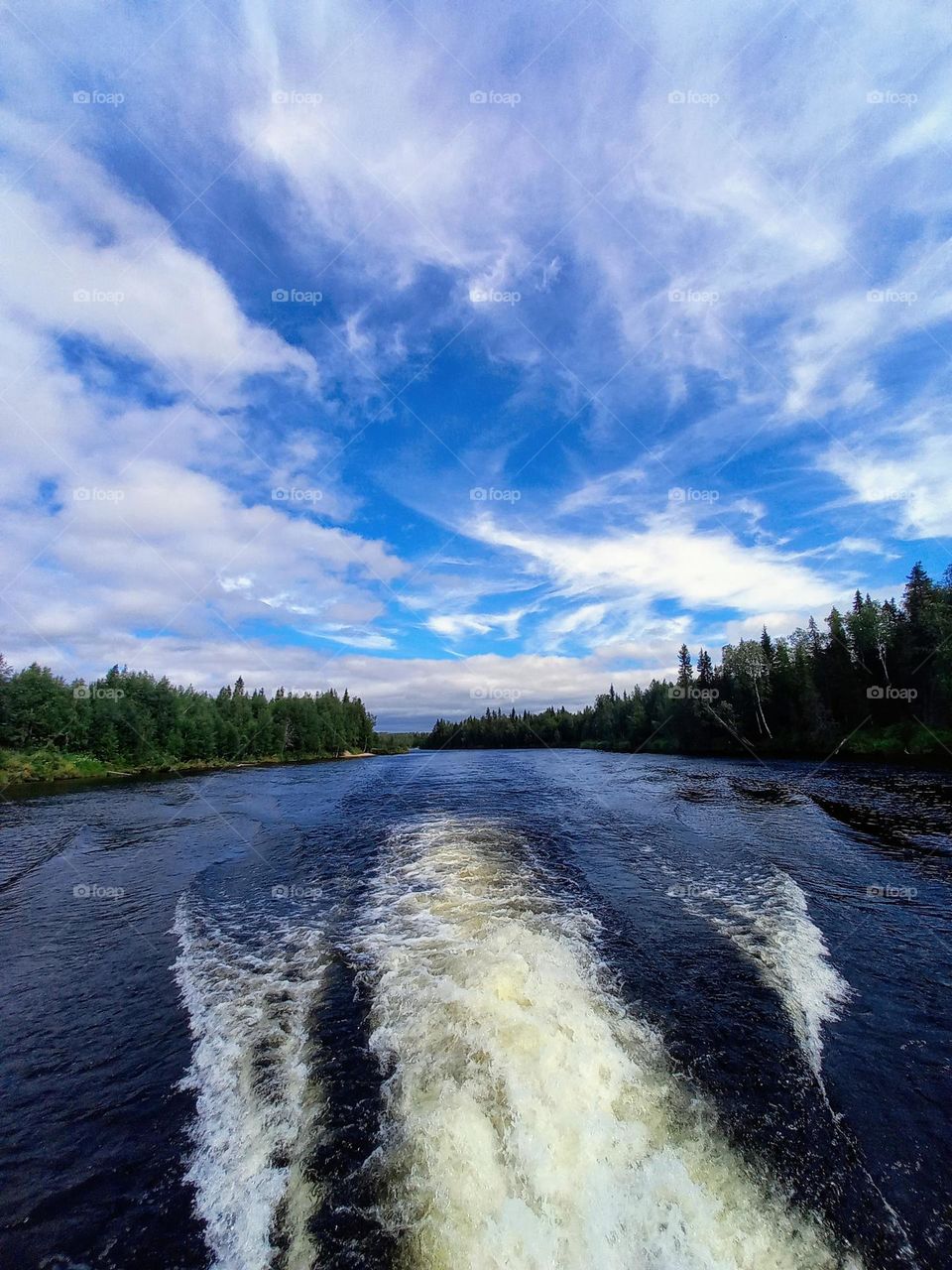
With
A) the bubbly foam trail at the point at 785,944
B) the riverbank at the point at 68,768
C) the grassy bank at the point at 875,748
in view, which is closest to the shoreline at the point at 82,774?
the riverbank at the point at 68,768

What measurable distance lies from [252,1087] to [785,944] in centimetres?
979

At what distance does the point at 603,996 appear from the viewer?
8.16 meters

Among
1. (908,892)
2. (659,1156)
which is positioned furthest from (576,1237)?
(908,892)

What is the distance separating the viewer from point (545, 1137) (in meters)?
5.39

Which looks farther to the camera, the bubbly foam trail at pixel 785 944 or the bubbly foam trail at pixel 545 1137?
the bubbly foam trail at pixel 785 944

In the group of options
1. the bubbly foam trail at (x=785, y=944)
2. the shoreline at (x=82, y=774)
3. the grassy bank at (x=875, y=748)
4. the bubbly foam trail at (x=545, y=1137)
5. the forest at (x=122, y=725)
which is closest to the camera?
the bubbly foam trail at (x=545, y=1137)

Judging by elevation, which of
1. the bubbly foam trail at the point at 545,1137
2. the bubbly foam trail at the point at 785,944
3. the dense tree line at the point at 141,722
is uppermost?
the dense tree line at the point at 141,722

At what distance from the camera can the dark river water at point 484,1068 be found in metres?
4.66

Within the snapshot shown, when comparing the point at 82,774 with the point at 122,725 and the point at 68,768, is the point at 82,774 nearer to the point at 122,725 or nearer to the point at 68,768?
the point at 68,768

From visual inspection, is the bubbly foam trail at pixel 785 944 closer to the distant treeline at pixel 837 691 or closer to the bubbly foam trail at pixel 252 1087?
the bubbly foam trail at pixel 252 1087

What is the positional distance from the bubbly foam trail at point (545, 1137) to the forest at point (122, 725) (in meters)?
61.7

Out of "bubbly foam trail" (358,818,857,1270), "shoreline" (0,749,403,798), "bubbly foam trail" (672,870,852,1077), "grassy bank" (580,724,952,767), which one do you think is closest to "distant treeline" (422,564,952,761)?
"grassy bank" (580,724,952,767)

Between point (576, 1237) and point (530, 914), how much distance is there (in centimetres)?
683

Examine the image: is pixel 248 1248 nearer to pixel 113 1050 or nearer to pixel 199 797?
pixel 113 1050
